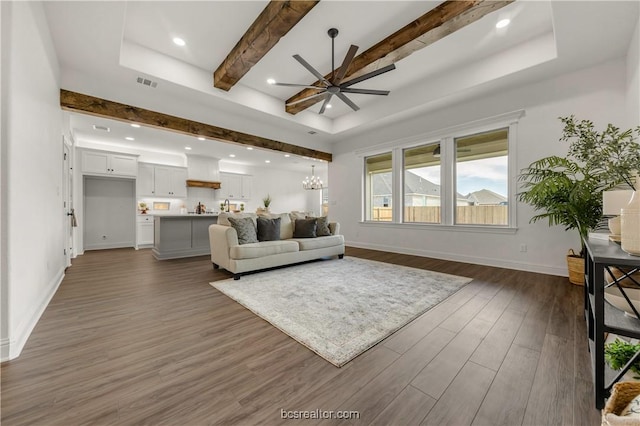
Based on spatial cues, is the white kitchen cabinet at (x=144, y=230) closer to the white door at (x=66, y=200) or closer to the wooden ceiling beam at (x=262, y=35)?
the white door at (x=66, y=200)

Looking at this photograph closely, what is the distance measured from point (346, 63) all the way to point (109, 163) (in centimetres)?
636

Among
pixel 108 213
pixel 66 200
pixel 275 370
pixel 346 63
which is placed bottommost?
pixel 275 370

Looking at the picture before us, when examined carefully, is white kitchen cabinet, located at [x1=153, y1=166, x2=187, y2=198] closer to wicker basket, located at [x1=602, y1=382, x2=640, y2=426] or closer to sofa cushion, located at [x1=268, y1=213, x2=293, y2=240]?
sofa cushion, located at [x1=268, y1=213, x2=293, y2=240]

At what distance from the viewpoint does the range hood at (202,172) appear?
755 centimetres

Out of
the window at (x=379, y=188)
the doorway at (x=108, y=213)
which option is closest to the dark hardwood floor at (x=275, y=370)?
the window at (x=379, y=188)

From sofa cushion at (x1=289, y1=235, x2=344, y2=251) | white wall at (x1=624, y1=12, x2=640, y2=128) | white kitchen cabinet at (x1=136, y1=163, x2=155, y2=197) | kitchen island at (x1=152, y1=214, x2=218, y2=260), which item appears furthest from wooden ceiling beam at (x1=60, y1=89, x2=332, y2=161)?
white wall at (x1=624, y1=12, x2=640, y2=128)

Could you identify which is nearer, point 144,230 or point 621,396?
point 621,396

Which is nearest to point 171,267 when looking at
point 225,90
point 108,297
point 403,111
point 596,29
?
point 108,297

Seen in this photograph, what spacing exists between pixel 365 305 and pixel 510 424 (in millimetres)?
1408

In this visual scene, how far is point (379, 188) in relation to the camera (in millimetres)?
6242

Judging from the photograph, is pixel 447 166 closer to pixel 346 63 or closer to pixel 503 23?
pixel 503 23

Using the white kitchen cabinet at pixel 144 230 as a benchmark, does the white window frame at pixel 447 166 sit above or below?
above

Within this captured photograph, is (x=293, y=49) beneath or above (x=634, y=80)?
above

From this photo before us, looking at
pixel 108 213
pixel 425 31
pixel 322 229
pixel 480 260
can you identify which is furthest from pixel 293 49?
pixel 108 213
